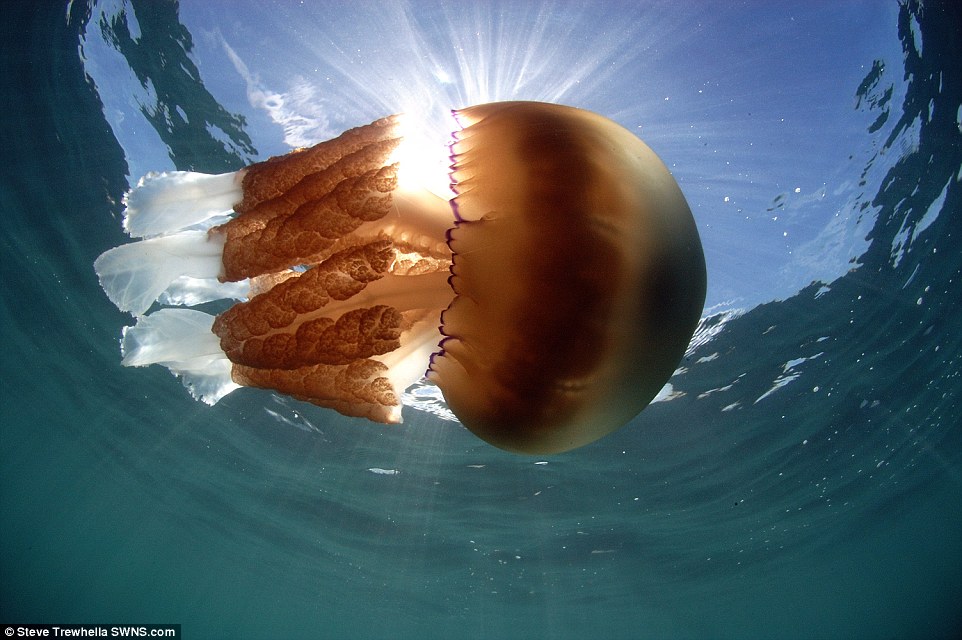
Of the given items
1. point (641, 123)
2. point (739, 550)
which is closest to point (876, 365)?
point (641, 123)

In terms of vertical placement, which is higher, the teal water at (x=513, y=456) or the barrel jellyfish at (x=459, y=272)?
the barrel jellyfish at (x=459, y=272)

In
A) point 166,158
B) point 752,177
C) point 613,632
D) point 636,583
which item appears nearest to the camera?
point 752,177

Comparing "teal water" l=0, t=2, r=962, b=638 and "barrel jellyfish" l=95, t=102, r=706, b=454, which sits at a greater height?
"barrel jellyfish" l=95, t=102, r=706, b=454

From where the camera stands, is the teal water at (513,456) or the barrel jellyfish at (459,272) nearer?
the barrel jellyfish at (459,272)

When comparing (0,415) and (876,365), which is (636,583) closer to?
(876,365)
